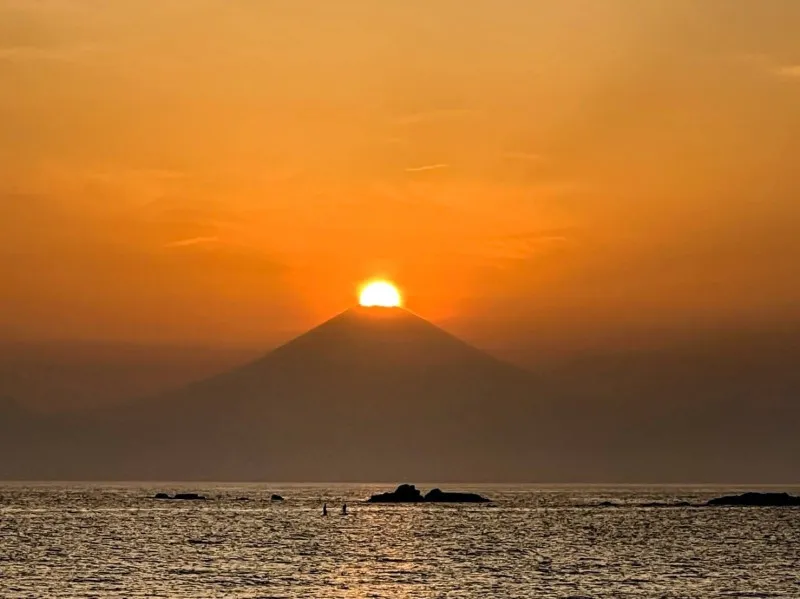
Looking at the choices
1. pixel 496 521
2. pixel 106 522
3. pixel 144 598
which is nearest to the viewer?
pixel 144 598

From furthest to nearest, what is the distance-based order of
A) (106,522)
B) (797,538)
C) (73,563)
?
(106,522) < (797,538) < (73,563)

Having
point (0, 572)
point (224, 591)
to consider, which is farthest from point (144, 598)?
point (0, 572)

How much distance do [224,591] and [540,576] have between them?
1028 inches

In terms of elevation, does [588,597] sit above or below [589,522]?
below

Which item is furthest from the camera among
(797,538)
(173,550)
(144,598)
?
(797,538)

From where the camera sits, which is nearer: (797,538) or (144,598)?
(144,598)

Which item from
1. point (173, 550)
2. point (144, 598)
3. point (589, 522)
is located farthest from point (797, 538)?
point (144, 598)

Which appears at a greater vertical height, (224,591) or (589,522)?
(589,522)

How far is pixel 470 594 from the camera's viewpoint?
8675 centimetres

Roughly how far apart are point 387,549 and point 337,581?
120 ft

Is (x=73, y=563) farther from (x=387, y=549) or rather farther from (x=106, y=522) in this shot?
(x=106, y=522)

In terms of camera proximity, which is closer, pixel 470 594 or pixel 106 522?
pixel 470 594

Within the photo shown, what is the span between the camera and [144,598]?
81.7 metres

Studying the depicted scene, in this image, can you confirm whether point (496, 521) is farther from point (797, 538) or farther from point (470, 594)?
point (470, 594)
